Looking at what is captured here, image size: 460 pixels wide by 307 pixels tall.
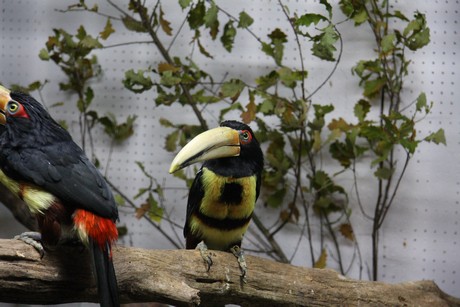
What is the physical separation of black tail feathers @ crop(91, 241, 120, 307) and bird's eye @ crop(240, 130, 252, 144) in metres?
0.59

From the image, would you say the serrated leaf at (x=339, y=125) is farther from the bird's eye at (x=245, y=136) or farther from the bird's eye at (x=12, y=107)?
the bird's eye at (x=12, y=107)

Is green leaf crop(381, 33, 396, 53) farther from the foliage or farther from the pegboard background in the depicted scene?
the pegboard background

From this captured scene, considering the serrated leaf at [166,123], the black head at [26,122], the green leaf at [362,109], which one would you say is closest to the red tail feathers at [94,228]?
the black head at [26,122]

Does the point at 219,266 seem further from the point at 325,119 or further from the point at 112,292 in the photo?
the point at 325,119

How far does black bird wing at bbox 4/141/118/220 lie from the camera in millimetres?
1482

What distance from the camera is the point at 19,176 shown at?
1.50m

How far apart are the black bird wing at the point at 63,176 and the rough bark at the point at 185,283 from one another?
6.4 inches

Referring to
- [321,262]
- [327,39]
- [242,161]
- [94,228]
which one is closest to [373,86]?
[327,39]

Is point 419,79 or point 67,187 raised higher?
point 419,79

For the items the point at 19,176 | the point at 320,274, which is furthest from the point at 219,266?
the point at 19,176

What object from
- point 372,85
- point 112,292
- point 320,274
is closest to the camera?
point 112,292

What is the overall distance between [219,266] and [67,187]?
1.76 feet

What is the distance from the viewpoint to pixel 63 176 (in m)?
1.50

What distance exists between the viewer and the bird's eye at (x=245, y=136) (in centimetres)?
→ 183
